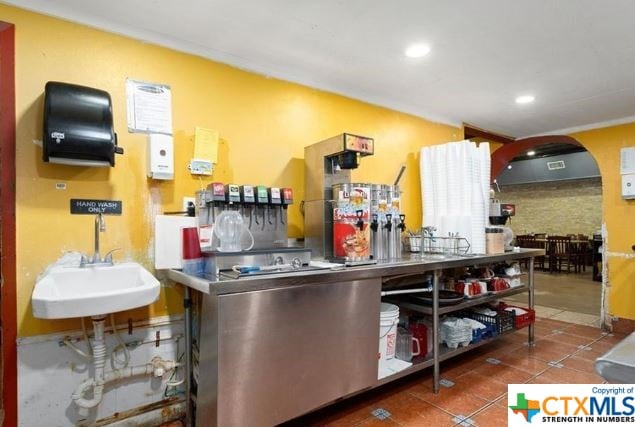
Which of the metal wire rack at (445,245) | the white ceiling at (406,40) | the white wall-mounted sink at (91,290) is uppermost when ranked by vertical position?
the white ceiling at (406,40)

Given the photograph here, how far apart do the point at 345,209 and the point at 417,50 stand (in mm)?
1258

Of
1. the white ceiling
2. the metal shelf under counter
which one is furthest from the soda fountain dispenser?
the metal shelf under counter

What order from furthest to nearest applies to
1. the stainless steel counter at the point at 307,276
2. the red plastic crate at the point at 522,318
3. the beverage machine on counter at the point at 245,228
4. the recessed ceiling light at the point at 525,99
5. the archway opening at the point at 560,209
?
the archway opening at the point at 560,209 < the recessed ceiling light at the point at 525,99 < the red plastic crate at the point at 522,318 < the beverage machine on counter at the point at 245,228 < the stainless steel counter at the point at 307,276

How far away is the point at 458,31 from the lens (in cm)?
217

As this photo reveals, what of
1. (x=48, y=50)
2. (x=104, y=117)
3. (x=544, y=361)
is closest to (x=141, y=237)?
Answer: (x=104, y=117)

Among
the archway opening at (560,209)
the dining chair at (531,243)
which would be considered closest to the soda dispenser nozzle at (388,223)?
the archway opening at (560,209)

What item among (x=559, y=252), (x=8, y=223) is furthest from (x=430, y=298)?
(x=559, y=252)

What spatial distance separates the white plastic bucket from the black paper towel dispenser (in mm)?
1971

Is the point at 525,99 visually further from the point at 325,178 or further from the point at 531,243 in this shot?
the point at 531,243

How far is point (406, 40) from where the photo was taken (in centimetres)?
229

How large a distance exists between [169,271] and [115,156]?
0.78 metres

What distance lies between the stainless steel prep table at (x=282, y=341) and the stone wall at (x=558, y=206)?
28.2 ft

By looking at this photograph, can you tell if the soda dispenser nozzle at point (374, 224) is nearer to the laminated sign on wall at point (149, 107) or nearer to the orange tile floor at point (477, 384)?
the orange tile floor at point (477, 384)

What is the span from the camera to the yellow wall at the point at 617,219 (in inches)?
155
